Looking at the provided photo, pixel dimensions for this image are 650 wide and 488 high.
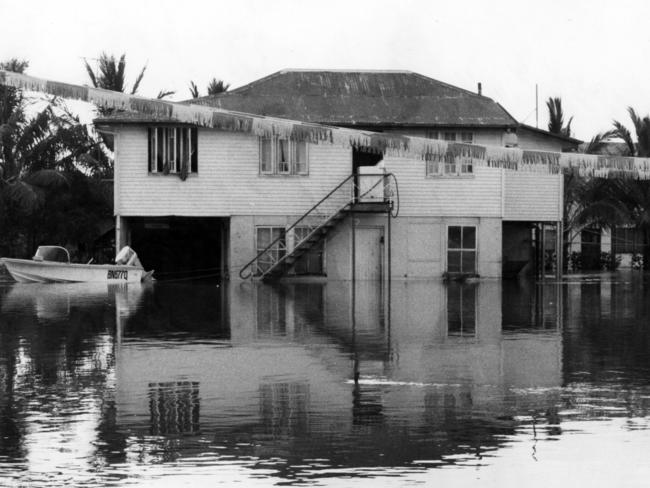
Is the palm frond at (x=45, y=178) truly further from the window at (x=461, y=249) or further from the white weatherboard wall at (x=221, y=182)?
the window at (x=461, y=249)

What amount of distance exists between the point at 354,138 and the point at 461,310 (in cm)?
1487

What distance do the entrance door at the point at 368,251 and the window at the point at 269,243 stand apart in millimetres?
2251

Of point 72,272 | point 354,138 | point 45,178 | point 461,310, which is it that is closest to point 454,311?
point 461,310

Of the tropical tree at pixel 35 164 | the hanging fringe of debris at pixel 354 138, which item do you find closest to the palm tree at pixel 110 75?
the tropical tree at pixel 35 164

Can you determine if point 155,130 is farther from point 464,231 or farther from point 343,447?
point 343,447

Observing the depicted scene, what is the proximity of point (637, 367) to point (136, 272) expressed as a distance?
24.7 meters

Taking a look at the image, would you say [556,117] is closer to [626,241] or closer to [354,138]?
[626,241]

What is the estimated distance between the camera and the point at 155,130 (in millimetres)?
39781

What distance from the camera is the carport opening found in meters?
45.8

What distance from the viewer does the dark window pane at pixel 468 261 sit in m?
41.0

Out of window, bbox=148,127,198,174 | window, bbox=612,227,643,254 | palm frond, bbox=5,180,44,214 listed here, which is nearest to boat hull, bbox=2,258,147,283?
window, bbox=148,127,198,174

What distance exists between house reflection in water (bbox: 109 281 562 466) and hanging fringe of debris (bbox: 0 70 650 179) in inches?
87.3

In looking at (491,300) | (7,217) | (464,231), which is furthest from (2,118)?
(491,300)

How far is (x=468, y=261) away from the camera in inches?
1615
